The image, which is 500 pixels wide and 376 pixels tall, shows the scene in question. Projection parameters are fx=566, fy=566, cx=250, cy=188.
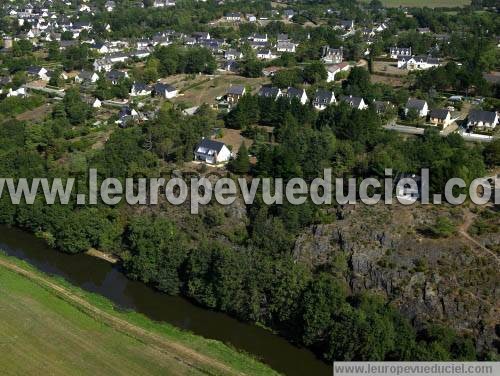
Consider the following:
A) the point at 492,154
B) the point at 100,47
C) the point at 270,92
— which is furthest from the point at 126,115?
the point at 100,47

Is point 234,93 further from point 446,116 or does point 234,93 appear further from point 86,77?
point 86,77

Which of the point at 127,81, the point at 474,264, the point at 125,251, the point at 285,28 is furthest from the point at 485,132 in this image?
the point at 285,28

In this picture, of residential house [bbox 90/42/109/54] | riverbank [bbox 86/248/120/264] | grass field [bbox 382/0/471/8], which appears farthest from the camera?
grass field [bbox 382/0/471/8]

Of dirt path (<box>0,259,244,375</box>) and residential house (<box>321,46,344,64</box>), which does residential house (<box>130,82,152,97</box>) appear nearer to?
residential house (<box>321,46,344,64</box>)

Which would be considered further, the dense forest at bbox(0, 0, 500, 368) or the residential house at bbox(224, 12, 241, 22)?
the residential house at bbox(224, 12, 241, 22)

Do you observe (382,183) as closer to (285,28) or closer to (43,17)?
(285,28)

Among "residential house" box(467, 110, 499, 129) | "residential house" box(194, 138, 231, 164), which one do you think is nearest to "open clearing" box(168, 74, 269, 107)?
"residential house" box(194, 138, 231, 164)
